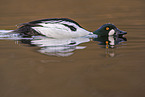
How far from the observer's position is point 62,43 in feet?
27.8

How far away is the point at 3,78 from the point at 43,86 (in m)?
0.91

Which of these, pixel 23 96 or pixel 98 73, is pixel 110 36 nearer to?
pixel 98 73

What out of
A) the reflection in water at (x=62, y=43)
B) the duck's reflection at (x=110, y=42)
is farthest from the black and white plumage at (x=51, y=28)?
the duck's reflection at (x=110, y=42)

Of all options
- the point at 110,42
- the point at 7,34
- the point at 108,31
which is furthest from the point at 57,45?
the point at 108,31

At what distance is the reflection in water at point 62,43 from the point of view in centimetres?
754

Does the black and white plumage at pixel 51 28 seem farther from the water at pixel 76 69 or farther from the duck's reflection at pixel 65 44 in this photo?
the water at pixel 76 69

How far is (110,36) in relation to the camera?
32.3ft

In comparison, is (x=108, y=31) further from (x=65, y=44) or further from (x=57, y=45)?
(x=57, y=45)

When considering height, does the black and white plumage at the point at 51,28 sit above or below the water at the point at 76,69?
above

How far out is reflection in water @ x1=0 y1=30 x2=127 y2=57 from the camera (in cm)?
754

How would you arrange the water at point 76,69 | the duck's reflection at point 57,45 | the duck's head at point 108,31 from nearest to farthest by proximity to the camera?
the water at point 76,69
the duck's reflection at point 57,45
the duck's head at point 108,31

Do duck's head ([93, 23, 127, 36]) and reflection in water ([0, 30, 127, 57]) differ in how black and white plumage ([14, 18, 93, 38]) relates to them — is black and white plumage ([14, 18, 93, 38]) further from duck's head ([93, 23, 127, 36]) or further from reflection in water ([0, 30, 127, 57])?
duck's head ([93, 23, 127, 36])

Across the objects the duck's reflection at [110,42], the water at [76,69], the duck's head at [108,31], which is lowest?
the water at [76,69]

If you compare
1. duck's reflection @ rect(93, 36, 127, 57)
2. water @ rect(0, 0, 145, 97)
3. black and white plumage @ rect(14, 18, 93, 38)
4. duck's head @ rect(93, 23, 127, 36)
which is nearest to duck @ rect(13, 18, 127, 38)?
black and white plumage @ rect(14, 18, 93, 38)
